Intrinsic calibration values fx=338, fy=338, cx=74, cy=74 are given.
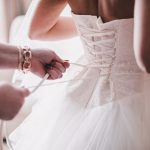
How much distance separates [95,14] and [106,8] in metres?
0.06

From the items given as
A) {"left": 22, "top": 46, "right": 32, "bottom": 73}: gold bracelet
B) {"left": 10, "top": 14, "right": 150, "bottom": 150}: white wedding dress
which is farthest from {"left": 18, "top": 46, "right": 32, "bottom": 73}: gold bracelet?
{"left": 10, "top": 14, "right": 150, "bottom": 150}: white wedding dress

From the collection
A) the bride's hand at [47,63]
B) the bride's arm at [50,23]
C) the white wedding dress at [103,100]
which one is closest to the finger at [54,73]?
the bride's hand at [47,63]

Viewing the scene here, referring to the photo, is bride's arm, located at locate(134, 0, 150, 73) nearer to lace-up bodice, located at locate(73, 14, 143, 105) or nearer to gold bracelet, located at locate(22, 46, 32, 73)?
lace-up bodice, located at locate(73, 14, 143, 105)

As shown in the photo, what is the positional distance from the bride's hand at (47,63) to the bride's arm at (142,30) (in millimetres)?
215

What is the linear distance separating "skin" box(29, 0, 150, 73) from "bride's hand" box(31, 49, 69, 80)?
16cm

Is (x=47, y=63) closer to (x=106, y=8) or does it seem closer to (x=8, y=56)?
(x=8, y=56)

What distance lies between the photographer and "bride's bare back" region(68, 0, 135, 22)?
820 millimetres

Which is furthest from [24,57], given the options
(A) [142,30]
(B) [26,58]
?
(A) [142,30]

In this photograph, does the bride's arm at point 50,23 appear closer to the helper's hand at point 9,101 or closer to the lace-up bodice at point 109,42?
the lace-up bodice at point 109,42

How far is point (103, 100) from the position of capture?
91 centimetres

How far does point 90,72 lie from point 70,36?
0.22 m

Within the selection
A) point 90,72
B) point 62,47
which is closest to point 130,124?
point 90,72

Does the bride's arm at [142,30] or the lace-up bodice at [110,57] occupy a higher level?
the bride's arm at [142,30]

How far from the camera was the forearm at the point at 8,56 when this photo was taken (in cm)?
83
